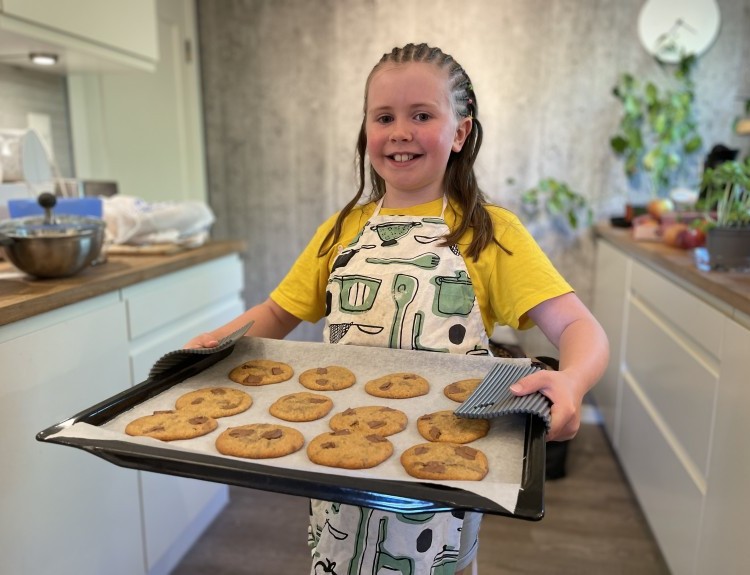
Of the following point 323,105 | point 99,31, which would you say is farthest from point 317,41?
point 99,31

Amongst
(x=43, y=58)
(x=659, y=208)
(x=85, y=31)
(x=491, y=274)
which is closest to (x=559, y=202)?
(x=659, y=208)

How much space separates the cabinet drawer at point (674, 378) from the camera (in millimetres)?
1456

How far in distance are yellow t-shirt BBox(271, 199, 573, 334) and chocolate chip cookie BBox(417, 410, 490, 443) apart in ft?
0.70

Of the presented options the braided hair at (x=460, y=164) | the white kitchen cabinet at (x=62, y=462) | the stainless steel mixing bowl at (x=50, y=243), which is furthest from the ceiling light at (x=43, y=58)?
the braided hair at (x=460, y=164)

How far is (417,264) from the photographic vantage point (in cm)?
105

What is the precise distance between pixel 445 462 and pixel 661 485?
1.30 m

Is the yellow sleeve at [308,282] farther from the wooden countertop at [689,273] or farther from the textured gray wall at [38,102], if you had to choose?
the textured gray wall at [38,102]

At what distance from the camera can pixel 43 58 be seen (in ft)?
6.17

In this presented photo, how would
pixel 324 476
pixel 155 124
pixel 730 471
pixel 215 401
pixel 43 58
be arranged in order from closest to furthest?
pixel 324 476 < pixel 215 401 < pixel 730 471 < pixel 43 58 < pixel 155 124

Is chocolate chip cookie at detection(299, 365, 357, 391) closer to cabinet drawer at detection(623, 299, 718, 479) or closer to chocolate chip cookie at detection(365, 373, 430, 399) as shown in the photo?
chocolate chip cookie at detection(365, 373, 430, 399)

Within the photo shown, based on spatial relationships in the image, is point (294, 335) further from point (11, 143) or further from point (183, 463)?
point (183, 463)

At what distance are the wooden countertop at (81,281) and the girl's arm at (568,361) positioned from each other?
947mm

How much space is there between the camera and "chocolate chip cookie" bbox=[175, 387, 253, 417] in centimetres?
90

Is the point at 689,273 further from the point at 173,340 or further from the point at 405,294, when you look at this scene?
the point at 173,340
